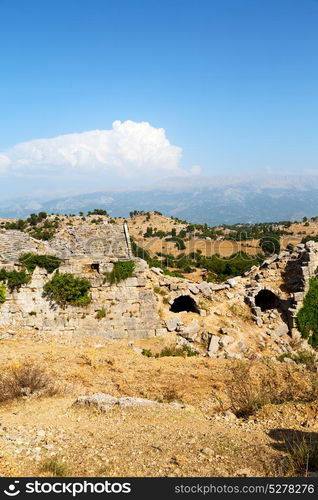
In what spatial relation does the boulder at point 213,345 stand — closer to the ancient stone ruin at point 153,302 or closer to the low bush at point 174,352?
the ancient stone ruin at point 153,302

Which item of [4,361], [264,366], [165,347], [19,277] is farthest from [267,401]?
[19,277]

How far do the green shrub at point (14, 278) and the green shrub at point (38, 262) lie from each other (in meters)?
0.40

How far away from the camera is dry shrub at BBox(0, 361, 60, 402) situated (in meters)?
8.57

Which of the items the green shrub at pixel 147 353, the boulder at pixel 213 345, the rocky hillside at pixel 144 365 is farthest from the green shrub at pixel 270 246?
the green shrub at pixel 147 353

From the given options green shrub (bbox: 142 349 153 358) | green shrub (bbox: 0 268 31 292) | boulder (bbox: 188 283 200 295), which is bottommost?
green shrub (bbox: 142 349 153 358)

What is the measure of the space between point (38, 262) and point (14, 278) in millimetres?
1208

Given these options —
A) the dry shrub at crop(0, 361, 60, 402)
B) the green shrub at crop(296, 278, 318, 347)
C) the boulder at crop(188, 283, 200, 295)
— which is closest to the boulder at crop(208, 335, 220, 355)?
the boulder at crop(188, 283, 200, 295)

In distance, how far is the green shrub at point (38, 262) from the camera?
49.8 ft

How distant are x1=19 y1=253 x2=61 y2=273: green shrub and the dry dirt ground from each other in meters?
4.49

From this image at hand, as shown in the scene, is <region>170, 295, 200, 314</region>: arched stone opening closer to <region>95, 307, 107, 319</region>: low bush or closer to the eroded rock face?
<region>95, 307, 107, 319</region>: low bush

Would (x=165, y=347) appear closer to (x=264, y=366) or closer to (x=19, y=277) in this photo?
(x=264, y=366)

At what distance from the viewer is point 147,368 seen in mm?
11773

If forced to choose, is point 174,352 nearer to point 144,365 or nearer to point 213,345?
point 213,345

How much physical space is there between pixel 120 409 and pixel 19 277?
9104mm
